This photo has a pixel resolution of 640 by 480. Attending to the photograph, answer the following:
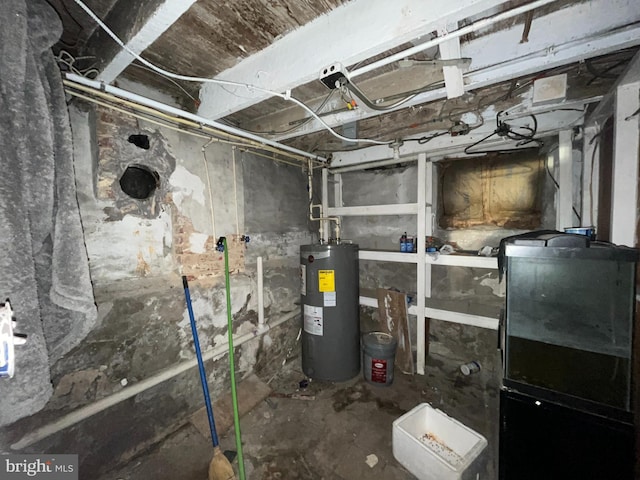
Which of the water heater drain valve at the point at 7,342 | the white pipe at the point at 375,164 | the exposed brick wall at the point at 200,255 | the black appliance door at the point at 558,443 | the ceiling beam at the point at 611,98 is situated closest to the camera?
the water heater drain valve at the point at 7,342

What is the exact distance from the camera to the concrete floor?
1508mm

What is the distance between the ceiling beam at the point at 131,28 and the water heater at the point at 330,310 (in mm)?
1693

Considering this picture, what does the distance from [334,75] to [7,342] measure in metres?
1.45

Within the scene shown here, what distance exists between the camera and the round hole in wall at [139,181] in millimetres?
1570

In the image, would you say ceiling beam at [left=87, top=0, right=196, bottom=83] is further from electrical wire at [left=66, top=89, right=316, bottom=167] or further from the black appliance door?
the black appliance door

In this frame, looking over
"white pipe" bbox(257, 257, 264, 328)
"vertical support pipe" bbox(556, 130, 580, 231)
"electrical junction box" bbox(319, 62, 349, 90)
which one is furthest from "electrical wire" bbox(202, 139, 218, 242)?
"vertical support pipe" bbox(556, 130, 580, 231)

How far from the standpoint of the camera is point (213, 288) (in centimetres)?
196

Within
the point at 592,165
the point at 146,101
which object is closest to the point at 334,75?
the point at 146,101

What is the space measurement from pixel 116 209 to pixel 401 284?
2.70 m

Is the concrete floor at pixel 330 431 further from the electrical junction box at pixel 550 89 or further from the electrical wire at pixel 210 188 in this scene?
the electrical junction box at pixel 550 89

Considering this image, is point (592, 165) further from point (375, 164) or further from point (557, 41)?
point (375, 164)

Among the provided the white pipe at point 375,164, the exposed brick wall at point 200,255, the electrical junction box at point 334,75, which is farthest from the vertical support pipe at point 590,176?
the exposed brick wall at point 200,255

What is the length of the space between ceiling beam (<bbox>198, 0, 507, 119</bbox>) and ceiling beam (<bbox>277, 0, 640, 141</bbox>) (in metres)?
0.44

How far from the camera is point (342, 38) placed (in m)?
0.99
